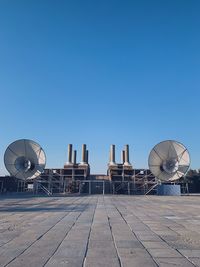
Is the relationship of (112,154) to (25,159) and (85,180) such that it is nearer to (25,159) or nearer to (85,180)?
(85,180)

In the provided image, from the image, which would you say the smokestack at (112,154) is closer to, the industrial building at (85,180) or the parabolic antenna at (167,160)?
the industrial building at (85,180)

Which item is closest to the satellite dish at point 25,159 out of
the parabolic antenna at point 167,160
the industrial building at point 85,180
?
the industrial building at point 85,180

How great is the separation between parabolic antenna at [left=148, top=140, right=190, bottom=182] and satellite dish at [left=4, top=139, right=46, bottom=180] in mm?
20762

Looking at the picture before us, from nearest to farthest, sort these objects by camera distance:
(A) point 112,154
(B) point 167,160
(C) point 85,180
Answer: (B) point 167,160
(C) point 85,180
(A) point 112,154

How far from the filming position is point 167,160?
4988 centimetres

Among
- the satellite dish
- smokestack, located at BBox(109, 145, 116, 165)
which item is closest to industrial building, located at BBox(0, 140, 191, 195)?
smokestack, located at BBox(109, 145, 116, 165)

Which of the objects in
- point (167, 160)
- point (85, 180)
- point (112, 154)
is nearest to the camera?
point (167, 160)

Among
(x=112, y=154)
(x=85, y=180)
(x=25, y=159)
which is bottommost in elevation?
(x=85, y=180)

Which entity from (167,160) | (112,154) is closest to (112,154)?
(112,154)

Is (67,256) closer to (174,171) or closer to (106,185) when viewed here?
(174,171)

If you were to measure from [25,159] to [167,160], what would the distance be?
27.0 meters

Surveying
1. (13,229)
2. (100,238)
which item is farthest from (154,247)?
(13,229)

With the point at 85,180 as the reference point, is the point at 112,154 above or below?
above

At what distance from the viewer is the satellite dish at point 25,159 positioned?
48875mm
